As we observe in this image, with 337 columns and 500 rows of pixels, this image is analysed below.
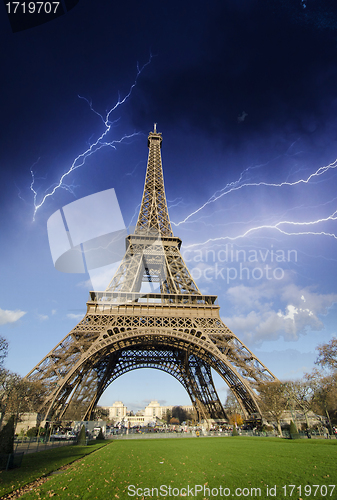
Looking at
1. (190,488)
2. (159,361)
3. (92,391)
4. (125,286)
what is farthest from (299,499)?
(159,361)

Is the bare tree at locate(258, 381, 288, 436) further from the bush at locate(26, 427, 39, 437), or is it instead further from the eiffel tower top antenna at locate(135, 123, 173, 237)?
the eiffel tower top antenna at locate(135, 123, 173, 237)

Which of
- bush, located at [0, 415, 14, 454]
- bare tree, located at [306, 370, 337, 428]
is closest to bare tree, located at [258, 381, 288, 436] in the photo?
bare tree, located at [306, 370, 337, 428]

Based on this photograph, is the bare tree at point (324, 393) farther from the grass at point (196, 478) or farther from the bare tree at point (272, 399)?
the grass at point (196, 478)

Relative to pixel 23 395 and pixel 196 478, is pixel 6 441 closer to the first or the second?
pixel 196 478

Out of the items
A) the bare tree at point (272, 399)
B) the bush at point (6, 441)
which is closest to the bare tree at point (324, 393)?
the bare tree at point (272, 399)

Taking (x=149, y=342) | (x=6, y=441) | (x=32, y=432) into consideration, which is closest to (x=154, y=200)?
(x=149, y=342)
